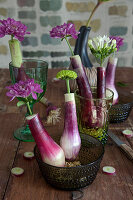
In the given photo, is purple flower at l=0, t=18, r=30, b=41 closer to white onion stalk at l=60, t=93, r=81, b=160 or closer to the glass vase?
the glass vase

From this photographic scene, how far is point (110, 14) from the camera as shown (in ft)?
8.67

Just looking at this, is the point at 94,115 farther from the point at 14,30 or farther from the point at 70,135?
the point at 14,30

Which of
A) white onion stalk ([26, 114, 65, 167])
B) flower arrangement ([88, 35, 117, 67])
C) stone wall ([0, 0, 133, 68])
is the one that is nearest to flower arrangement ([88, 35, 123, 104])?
flower arrangement ([88, 35, 117, 67])

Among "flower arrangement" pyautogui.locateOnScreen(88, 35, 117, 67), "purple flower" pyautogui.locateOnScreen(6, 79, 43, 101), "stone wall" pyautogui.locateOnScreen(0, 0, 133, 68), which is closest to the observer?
"purple flower" pyautogui.locateOnScreen(6, 79, 43, 101)

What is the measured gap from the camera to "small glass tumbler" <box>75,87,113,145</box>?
1.00m

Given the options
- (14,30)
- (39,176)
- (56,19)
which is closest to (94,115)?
(39,176)

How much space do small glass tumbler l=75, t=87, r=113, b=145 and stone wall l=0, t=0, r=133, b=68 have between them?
5.64 feet

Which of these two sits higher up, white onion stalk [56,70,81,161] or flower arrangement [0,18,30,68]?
flower arrangement [0,18,30,68]

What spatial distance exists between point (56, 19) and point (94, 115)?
1782 millimetres

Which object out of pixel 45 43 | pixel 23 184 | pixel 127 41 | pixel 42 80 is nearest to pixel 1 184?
pixel 23 184

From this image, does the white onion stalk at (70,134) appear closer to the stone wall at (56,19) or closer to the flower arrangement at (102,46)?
the flower arrangement at (102,46)

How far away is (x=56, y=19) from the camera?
2.62 metres

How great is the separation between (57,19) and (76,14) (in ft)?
0.56

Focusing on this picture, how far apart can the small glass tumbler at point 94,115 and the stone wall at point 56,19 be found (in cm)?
172
